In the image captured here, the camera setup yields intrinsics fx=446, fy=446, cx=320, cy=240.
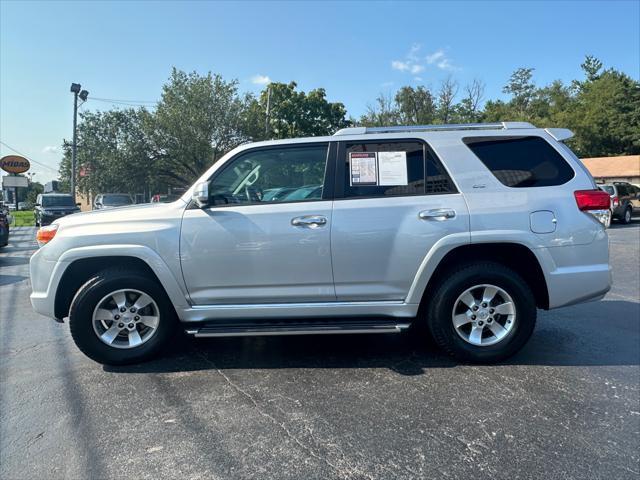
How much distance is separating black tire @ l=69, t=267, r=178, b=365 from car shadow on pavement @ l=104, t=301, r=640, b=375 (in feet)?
0.43

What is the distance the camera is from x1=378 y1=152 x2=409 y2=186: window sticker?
3842mm

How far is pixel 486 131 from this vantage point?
400 centimetres

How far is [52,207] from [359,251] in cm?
2220

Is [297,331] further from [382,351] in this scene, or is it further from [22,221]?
[22,221]

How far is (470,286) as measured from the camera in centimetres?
378

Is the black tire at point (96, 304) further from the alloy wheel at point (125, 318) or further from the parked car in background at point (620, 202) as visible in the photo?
the parked car in background at point (620, 202)

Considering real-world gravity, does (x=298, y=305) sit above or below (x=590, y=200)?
below

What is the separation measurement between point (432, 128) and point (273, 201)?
5.18 feet

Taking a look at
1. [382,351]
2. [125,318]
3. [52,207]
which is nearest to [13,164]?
[52,207]

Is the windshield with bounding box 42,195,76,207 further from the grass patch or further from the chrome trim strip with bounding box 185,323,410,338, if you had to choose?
the chrome trim strip with bounding box 185,323,410,338

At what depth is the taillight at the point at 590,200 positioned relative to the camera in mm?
3752

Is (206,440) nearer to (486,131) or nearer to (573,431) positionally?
(573,431)

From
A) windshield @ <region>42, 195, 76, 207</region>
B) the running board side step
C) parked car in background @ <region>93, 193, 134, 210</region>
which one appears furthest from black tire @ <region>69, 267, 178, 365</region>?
windshield @ <region>42, 195, 76, 207</region>

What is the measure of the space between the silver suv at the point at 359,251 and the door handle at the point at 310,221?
0.01 m
